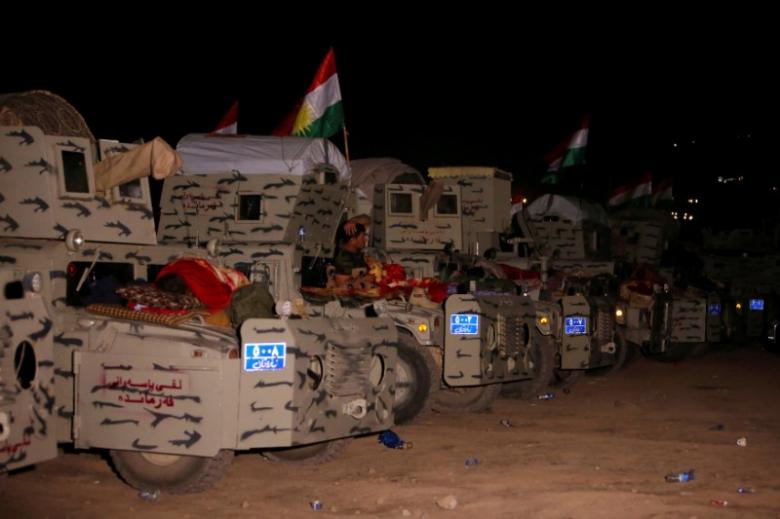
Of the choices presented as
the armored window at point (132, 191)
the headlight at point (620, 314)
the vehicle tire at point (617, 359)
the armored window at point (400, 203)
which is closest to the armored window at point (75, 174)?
the armored window at point (132, 191)

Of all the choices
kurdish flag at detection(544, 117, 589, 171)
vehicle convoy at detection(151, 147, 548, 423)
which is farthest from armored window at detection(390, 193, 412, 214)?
kurdish flag at detection(544, 117, 589, 171)

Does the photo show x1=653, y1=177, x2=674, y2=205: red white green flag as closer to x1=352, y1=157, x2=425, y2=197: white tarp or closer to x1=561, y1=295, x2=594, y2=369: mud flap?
x1=352, y1=157, x2=425, y2=197: white tarp

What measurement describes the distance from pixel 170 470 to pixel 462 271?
721 cm

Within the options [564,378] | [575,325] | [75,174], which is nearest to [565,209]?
[564,378]

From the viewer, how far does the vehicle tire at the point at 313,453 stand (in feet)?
26.4

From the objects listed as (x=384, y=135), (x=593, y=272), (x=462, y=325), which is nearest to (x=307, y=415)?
(x=462, y=325)

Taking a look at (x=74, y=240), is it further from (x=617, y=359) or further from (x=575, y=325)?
(x=617, y=359)

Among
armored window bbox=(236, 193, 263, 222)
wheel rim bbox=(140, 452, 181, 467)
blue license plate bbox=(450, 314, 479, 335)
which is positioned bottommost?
wheel rim bbox=(140, 452, 181, 467)

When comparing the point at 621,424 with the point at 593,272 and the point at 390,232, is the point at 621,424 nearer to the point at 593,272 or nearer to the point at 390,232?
the point at 390,232

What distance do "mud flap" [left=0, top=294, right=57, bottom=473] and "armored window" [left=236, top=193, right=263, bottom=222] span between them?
5.47 meters

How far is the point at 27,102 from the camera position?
27.5 feet

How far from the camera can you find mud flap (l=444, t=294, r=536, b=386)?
993 centimetres

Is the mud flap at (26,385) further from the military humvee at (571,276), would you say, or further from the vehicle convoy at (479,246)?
the military humvee at (571,276)

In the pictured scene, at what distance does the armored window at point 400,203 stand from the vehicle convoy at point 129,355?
7.50 meters
